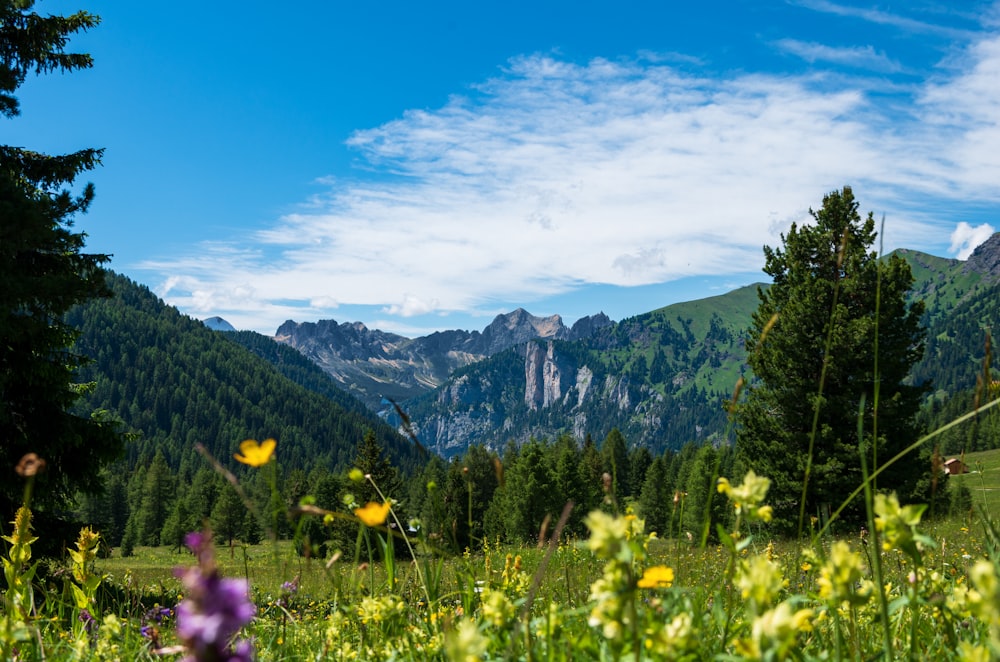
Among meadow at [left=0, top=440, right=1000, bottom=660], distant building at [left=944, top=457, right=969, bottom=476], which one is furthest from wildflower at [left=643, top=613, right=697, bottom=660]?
distant building at [left=944, top=457, right=969, bottom=476]

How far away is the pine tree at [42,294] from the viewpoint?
1138 centimetres

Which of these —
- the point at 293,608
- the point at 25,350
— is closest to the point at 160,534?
the point at 25,350

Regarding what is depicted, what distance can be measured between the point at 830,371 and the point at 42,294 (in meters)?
21.3

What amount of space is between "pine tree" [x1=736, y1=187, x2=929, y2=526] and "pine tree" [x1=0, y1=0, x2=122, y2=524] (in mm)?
17741

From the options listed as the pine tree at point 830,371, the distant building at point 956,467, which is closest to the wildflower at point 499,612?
the distant building at point 956,467

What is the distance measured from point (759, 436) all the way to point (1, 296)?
68.9 feet

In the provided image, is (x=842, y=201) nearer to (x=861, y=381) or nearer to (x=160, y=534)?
(x=861, y=381)

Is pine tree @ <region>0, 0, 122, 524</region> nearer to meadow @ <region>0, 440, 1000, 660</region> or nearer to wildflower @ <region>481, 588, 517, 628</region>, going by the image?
meadow @ <region>0, 440, 1000, 660</region>

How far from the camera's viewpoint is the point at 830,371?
20.8 metres

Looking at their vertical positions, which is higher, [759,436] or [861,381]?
[861,381]

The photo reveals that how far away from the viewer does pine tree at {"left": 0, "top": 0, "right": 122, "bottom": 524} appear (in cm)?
1138

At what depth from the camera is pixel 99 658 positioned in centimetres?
231

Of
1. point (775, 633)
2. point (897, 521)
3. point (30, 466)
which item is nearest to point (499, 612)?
point (775, 633)

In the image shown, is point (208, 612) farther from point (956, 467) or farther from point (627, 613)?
point (956, 467)
